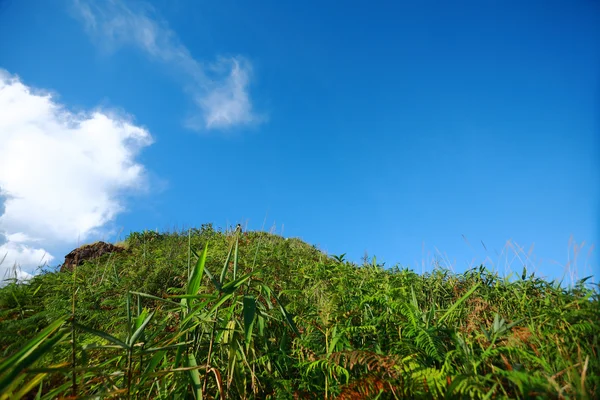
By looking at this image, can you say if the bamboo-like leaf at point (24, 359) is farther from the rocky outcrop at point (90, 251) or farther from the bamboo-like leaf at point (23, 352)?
the rocky outcrop at point (90, 251)

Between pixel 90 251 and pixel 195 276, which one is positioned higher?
pixel 90 251

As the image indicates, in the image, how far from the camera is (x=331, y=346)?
107 inches

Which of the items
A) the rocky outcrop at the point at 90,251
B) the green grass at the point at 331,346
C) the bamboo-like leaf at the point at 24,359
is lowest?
the bamboo-like leaf at the point at 24,359

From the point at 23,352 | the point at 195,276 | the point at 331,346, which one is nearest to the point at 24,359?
the point at 23,352

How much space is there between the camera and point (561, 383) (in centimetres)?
212

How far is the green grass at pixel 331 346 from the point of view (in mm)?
2033

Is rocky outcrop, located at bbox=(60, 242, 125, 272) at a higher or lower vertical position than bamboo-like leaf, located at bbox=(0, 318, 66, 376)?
higher

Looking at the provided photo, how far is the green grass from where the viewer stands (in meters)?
2.03

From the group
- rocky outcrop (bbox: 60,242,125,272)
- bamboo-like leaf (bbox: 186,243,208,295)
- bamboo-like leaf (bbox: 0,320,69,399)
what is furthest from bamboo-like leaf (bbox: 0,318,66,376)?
rocky outcrop (bbox: 60,242,125,272)

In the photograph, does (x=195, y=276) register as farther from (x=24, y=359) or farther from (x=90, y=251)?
(x=90, y=251)

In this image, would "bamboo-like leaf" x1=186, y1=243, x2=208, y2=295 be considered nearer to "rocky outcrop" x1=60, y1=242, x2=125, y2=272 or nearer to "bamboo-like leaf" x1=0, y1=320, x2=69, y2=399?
"bamboo-like leaf" x1=0, y1=320, x2=69, y2=399

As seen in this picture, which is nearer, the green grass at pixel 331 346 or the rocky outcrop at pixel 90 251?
the green grass at pixel 331 346

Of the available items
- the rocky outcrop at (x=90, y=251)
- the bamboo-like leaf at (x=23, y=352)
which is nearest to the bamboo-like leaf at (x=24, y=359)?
the bamboo-like leaf at (x=23, y=352)

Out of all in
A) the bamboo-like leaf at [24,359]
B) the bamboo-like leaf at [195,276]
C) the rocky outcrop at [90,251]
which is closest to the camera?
the bamboo-like leaf at [24,359]
